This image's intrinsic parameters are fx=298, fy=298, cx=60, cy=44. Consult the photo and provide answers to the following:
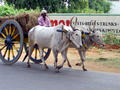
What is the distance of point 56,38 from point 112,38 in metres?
8.81

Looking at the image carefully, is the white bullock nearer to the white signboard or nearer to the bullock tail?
the bullock tail

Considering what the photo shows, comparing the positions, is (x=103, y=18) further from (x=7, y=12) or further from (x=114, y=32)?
(x=7, y=12)

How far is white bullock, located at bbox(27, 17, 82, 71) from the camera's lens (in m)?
8.98

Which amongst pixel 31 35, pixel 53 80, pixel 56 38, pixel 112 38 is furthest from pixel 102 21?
pixel 53 80

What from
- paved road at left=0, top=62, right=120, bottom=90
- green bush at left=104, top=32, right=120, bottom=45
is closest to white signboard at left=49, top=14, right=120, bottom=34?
green bush at left=104, top=32, right=120, bottom=45

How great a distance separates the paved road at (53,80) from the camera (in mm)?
7320

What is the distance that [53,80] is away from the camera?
811cm

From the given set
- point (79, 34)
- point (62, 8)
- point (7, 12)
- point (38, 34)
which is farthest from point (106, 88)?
point (62, 8)

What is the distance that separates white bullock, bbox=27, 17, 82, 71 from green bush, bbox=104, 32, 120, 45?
26.9 feet

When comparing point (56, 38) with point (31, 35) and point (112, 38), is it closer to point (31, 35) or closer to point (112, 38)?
point (31, 35)

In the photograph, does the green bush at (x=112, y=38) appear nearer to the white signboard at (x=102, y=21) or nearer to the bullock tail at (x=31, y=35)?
the white signboard at (x=102, y=21)

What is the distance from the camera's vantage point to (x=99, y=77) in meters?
8.54

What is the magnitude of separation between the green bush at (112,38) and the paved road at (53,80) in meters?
8.20

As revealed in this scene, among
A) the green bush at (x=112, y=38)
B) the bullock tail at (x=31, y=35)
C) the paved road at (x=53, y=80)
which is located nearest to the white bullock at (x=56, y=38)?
the bullock tail at (x=31, y=35)
